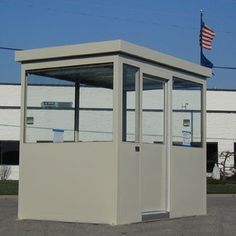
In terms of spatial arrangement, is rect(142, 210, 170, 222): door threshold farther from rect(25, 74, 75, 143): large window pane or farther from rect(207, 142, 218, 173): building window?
rect(207, 142, 218, 173): building window

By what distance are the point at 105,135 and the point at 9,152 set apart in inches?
1378

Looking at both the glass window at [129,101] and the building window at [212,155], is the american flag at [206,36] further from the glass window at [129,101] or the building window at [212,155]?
the glass window at [129,101]

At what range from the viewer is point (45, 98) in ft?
45.3

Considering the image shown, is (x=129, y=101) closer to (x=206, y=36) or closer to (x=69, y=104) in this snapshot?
(x=69, y=104)

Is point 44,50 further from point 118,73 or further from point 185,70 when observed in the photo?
point 185,70

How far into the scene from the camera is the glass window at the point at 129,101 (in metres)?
12.9

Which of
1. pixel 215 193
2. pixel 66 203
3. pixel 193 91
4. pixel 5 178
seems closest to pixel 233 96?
pixel 5 178

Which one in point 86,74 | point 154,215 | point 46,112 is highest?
point 86,74

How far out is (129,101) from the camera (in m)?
13.1

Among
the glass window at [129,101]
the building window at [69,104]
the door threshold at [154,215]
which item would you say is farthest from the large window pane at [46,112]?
the door threshold at [154,215]

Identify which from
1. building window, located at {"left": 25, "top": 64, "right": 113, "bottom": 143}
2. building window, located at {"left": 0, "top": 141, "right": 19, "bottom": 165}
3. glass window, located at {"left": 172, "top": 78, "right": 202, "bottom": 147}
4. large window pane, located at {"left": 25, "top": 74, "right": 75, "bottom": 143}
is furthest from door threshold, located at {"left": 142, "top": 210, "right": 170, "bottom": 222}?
building window, located at {"left": 0, "top": 141, "right": 19, "bottom": 165}

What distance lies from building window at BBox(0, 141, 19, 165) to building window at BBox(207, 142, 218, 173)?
46.6 ft

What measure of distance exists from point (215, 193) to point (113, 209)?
15821mm

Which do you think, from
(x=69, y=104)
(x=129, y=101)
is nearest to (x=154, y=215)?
(x=129, y=101)
